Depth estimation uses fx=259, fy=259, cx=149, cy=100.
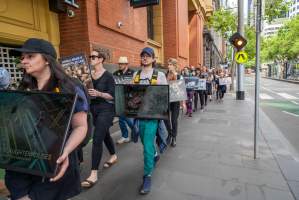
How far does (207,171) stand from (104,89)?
6.77ft

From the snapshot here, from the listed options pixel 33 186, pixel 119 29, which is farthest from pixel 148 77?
pixel 119 29

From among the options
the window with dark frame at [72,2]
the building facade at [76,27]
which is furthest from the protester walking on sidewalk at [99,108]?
the window with dark frame at [72,2]

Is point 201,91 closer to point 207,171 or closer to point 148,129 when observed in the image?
point 207,171

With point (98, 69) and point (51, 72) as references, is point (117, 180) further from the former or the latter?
point (51, 72)

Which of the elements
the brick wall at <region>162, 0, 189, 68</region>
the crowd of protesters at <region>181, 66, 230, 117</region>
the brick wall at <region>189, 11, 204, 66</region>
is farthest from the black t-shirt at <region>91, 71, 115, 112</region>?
the brick wall at <region>189, 11, 204, 66</region>

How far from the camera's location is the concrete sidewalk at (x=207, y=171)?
11.1 ft

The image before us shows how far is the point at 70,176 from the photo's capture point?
1.90 meters

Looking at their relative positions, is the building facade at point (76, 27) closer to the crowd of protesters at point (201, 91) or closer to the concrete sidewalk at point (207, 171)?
the crowd of protesters at point (201, 91)

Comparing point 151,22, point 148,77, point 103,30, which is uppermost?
point 151,22

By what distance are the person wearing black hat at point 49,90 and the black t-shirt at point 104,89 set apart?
6.12 feet

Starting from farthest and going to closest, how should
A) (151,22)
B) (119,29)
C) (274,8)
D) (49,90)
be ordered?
(274,8), (151,22), (119,29), (49,90)

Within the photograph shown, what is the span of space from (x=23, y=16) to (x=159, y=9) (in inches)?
369

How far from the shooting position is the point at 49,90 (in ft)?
5.99

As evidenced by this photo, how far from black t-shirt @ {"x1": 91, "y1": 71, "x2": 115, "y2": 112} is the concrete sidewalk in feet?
3.55
